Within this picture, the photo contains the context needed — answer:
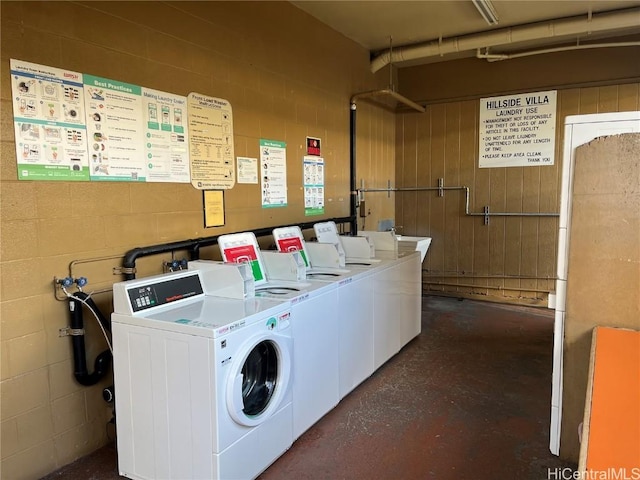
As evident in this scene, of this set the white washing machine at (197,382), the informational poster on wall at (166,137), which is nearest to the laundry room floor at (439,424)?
the white washing machine at (197,382)

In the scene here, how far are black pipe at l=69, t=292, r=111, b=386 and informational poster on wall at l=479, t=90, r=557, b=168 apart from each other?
465cm

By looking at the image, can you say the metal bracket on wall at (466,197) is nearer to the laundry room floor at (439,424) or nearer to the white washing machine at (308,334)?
the laundry room floor at (439,424)

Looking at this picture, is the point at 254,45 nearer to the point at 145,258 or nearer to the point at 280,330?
the point at 145,258

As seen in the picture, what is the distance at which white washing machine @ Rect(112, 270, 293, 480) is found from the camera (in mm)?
1917

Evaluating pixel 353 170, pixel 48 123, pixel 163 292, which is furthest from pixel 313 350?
pixel 353 170

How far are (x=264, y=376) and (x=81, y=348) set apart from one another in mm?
935

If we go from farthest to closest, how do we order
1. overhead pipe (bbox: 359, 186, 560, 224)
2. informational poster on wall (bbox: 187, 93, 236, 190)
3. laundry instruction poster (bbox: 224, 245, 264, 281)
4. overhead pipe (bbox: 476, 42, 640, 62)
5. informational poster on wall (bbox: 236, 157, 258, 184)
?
overhead pipe (bbox: 359, 186, 560, 224)
overhead pipe (bbox: 476, 42, 640, 62)
informational poster on wall (bbox: 236, 157, 258, 184)
informational poster on wall (bbox: 187, 93, 236, 190)
laundry instruction poster (bbox: 224, 245, 264, 281)

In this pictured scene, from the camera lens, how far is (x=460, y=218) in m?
5.75

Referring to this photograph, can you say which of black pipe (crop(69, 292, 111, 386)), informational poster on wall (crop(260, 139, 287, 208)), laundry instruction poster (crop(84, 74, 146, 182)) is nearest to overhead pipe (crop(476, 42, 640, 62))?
informational poster on wall (crop(260, 139, 287, 208))

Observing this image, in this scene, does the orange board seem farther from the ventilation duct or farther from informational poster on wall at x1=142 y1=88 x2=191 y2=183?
the ventilation duct

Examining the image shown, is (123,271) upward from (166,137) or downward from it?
downward

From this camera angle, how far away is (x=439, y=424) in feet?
8.95

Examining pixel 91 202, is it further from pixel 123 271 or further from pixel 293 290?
pixel 293 290

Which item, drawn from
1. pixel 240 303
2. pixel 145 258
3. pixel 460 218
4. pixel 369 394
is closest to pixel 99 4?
pixel 145 258
